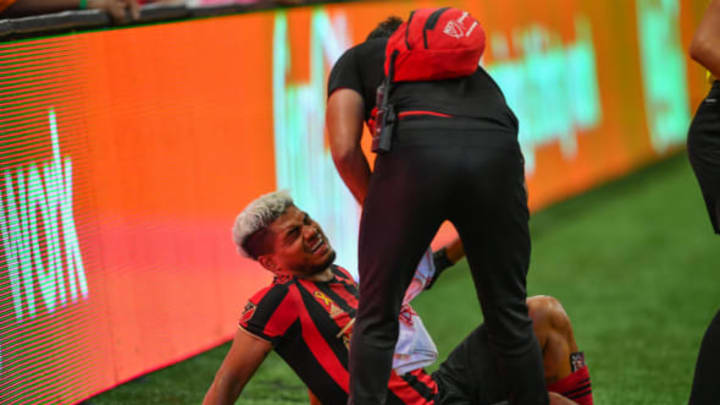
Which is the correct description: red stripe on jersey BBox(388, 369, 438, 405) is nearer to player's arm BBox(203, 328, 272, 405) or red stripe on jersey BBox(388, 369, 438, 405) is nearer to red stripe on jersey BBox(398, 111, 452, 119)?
player's arm BBox(203, 328, 272, 405)

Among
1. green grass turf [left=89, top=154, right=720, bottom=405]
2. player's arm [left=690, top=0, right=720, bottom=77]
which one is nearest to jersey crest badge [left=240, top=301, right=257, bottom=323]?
green grass turf [left=89, top=154, right=720, bottom=405]

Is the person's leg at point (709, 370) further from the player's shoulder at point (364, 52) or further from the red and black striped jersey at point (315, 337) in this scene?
the player's shoulder at point (364, 52)

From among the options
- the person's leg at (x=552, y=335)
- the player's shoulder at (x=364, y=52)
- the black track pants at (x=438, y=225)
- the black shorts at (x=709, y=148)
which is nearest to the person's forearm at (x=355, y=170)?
the black track pants at (x=438, y=225)

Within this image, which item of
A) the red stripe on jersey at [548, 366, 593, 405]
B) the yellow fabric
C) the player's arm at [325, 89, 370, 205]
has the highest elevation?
the yellow fabric

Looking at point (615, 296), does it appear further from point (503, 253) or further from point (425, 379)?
point (503, 253)

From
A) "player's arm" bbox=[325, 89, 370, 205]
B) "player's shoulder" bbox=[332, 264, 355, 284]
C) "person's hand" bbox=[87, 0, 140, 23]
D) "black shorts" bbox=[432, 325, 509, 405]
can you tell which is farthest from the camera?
"person's hand" bbox=[87, 0, 140, 23]

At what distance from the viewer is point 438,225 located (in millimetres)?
2883

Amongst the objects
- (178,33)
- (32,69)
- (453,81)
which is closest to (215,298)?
(178,33)

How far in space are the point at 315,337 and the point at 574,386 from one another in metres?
0.86

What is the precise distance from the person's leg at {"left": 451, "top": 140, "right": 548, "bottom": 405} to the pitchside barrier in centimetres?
173

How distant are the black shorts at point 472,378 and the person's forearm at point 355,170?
64cm

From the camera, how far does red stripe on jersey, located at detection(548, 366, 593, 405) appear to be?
11.0ft

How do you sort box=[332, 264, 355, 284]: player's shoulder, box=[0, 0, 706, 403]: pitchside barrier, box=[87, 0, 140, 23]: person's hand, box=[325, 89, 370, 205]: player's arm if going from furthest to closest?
1. box=[87, 0, 140, 23]: person's hand
2. box=[0, 0, 706, 403]: pitchside barrier
3. box=[332, 264, 355, 284]: player's shoulder
4. box=[325, 89, 370, 205]: player's arm

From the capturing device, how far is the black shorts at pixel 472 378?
10.9 feet
